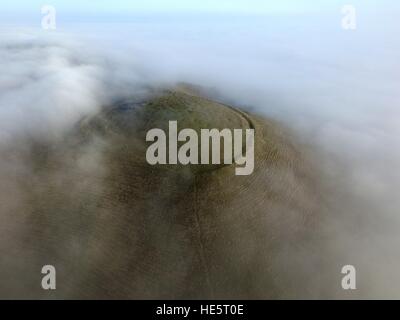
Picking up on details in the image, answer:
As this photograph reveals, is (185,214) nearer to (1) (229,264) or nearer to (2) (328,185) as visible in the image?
(1) (229,264)

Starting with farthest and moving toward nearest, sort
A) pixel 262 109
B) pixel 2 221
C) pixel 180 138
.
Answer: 1. pixel 262 109
2. pixel 180 138
3. pixel 2 221

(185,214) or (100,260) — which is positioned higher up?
A: (185,214)

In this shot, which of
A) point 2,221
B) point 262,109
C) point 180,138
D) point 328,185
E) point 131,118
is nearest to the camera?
point 2,221

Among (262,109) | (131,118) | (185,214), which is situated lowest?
(185,214)

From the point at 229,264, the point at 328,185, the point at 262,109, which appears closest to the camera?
the point at 229,264

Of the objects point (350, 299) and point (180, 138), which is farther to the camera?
point (180, 138)

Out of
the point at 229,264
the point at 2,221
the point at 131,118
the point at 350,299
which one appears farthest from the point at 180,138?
the point at 350,299

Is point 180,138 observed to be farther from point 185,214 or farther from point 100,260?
point 100,260
